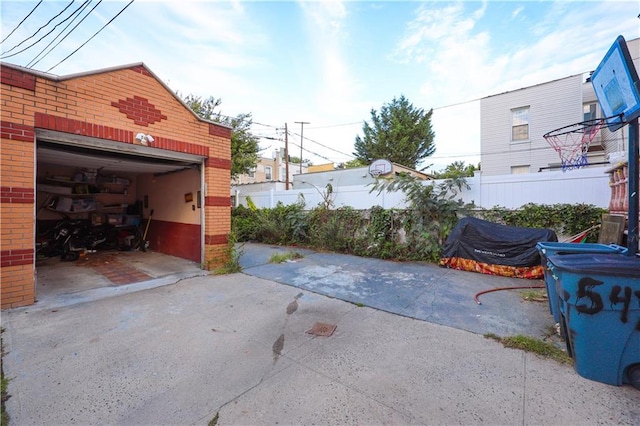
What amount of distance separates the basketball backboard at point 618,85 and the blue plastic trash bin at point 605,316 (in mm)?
1484

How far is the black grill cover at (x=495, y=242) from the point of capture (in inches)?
216

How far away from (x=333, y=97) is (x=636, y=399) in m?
14.5

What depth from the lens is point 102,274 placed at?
5930mm

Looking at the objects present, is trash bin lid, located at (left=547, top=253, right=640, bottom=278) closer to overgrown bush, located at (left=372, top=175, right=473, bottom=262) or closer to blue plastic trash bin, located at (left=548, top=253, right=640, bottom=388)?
blue plastic trash bin, located at (left=548, top=253, right=640, bottom=388)

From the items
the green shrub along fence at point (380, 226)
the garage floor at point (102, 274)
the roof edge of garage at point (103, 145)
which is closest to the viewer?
the roof edge of garage at point (103, 145)

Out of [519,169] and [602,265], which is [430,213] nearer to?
[602,265]

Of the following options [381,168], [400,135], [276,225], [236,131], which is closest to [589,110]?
[381,168]

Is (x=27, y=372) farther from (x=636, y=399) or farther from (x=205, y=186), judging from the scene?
(x=636, y=399)

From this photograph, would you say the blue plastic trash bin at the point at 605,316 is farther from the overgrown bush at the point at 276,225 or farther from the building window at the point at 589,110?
the building window at the point at 589,110

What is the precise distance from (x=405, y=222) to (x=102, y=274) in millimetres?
7539

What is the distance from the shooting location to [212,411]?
6.49 feet

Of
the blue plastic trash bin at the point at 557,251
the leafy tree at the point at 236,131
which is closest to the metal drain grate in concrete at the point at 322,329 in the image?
the blue plastic trash bin at the point at 557,251

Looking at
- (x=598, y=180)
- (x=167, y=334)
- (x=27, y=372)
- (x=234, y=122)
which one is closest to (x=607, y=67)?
(x=598, y=180)

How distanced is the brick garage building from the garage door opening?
0.06 metres
